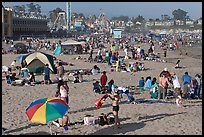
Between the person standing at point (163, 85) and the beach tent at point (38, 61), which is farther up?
the beach tent at point (38, 61)

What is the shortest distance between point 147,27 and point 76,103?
531 feet

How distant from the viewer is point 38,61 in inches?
730

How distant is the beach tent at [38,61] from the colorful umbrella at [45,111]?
1029cm

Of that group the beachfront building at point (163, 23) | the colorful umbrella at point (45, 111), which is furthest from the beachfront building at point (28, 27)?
the beachfront building at point (163, 23)

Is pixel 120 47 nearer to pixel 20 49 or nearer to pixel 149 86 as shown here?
Result: pixel 20 49

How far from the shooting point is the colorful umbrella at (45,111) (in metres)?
7.90

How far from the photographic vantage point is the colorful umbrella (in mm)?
7902

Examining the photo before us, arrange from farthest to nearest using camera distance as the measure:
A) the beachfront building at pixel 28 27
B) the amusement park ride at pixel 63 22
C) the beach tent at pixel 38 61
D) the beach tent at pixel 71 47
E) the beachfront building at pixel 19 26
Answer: the amusement park ride at pixel 63 22
the beachfront building at pixel 28 27
the beachfront building at pixel 19 26
the beach tent at pixel 71 47
the beach tent at pixel 38 61

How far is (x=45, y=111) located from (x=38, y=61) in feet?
35.5


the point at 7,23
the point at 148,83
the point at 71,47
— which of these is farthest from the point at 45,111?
the point at 7,23

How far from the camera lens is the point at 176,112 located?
36.4ft

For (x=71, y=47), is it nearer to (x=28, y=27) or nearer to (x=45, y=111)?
(x=45, y=111)

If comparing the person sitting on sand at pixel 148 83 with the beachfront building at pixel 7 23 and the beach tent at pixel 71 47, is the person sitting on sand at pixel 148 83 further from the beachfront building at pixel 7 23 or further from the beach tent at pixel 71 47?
the beachfront building at pixel 7 23

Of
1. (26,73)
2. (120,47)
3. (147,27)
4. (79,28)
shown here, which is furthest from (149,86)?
(147,27)
